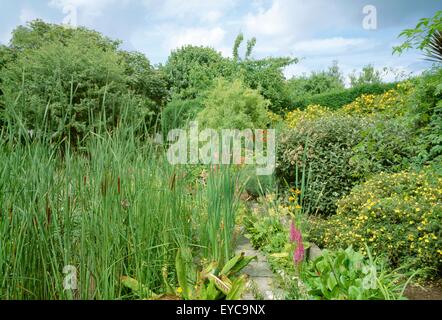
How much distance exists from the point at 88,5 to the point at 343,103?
9272mm

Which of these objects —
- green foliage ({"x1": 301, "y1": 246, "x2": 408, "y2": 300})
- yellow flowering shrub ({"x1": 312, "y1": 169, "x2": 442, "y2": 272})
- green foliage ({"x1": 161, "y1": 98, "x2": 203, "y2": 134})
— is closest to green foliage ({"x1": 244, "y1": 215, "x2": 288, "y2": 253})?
yellow flowering shrub ({"x1": 312, "y1": 169, "x2": 442, "y2": 272})

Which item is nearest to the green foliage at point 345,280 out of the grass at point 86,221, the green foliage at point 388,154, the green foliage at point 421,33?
the grass at point 86,221

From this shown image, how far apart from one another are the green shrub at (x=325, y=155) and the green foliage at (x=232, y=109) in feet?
6.97

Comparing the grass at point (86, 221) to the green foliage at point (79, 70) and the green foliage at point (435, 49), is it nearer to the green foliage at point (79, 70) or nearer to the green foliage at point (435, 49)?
the green foliage at point (435, 49)

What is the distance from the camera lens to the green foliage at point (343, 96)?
10398mm

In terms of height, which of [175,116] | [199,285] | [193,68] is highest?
[193,68]

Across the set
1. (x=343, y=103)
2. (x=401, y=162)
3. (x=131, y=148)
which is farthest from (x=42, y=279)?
(x=343, y=103)

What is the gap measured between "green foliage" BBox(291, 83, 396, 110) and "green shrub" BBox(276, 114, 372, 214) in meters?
5.15

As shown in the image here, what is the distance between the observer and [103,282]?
1.83 metres

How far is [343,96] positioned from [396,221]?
7.98 m

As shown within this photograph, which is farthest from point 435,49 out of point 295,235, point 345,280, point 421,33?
point 345,280

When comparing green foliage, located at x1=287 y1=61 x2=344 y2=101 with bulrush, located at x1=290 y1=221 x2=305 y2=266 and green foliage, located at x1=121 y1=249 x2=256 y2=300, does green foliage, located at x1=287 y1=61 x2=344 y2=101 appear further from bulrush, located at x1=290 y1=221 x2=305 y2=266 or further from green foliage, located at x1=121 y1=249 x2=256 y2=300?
green foliage, located at x1=121 y1=249 x2=256 y2=300

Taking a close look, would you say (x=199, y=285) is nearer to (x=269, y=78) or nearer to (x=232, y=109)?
(x=232, y=109)

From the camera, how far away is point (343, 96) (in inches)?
424
